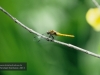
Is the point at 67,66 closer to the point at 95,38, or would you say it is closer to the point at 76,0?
the point at 95,38

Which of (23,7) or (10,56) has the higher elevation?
(23,7)

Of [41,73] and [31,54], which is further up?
[31,54]

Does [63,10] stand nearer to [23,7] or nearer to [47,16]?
[47,16]

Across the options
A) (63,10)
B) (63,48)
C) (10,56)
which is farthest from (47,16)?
(10,56)

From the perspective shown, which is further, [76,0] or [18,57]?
[76,0]

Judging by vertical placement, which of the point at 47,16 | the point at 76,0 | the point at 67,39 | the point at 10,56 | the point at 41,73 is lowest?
the point at 41,73

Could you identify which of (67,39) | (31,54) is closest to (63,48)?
(67,39)
